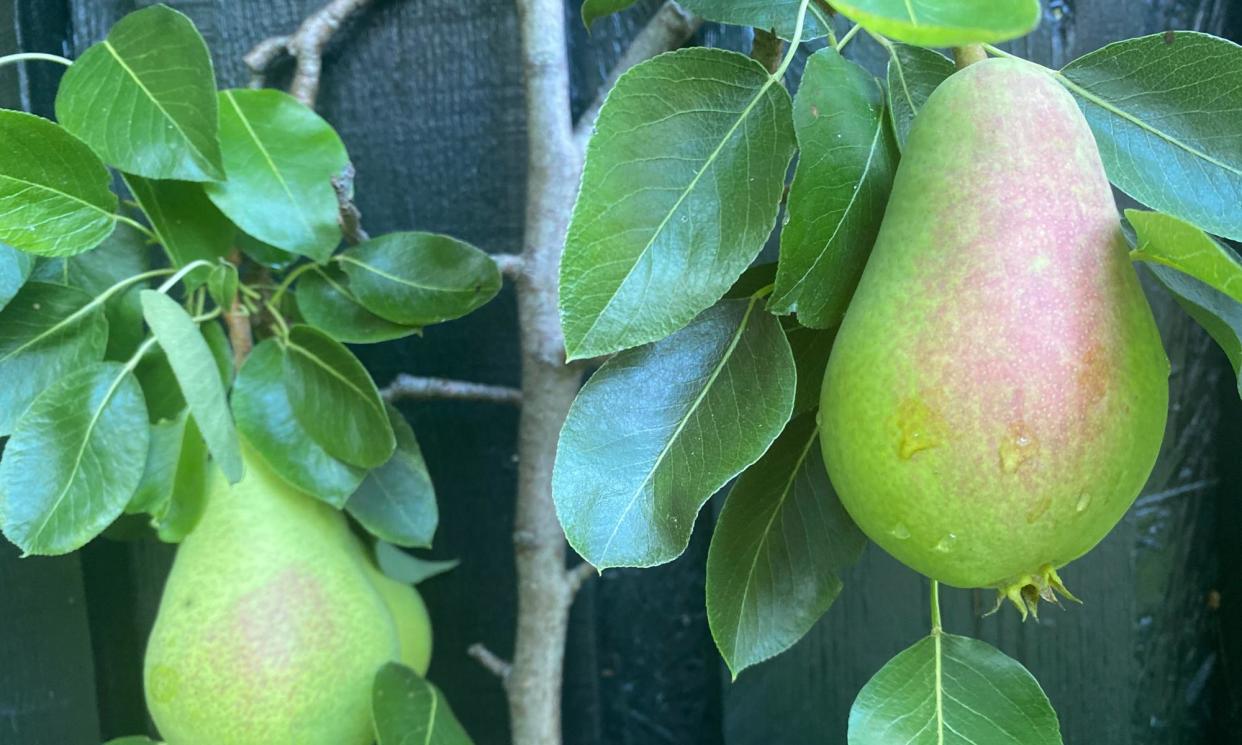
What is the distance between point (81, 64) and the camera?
1.54 ft

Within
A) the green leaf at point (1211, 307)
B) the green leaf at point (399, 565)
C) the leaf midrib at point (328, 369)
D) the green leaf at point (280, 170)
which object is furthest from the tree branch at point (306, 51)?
the green leaf at point (1211, 307)

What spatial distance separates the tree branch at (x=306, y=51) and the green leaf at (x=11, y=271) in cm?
21

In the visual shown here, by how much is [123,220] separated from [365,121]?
0.26m

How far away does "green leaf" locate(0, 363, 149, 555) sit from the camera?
1.46 ft

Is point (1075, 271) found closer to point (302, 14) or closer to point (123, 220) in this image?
point (123, 220)

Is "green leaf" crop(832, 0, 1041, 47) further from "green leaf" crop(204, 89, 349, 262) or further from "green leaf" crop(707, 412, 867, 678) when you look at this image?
"green leaf" crop(204, 89, 349, 262)

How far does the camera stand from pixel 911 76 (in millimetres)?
414

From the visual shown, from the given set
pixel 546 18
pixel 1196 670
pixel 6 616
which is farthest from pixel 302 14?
pixel 1196 670

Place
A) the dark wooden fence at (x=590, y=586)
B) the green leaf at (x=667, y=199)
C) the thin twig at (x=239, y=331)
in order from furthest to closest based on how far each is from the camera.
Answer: the dark wooden fence at (x=590, y=586) → the thin twig at (x=239, y=331) → the green leaf at (x=667, y=199)

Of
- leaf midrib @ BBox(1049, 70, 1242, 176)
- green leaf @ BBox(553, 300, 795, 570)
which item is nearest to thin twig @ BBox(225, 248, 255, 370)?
green leaf @ BBox(553, 300, 795, 570)

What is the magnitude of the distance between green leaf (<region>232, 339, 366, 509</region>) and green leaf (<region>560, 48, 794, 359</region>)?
24 cm

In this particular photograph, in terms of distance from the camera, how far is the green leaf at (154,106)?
1.47 ft

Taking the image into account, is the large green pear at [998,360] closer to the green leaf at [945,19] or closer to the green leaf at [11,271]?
the green leaf at [945,19]

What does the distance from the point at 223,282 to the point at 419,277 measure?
113 mm
